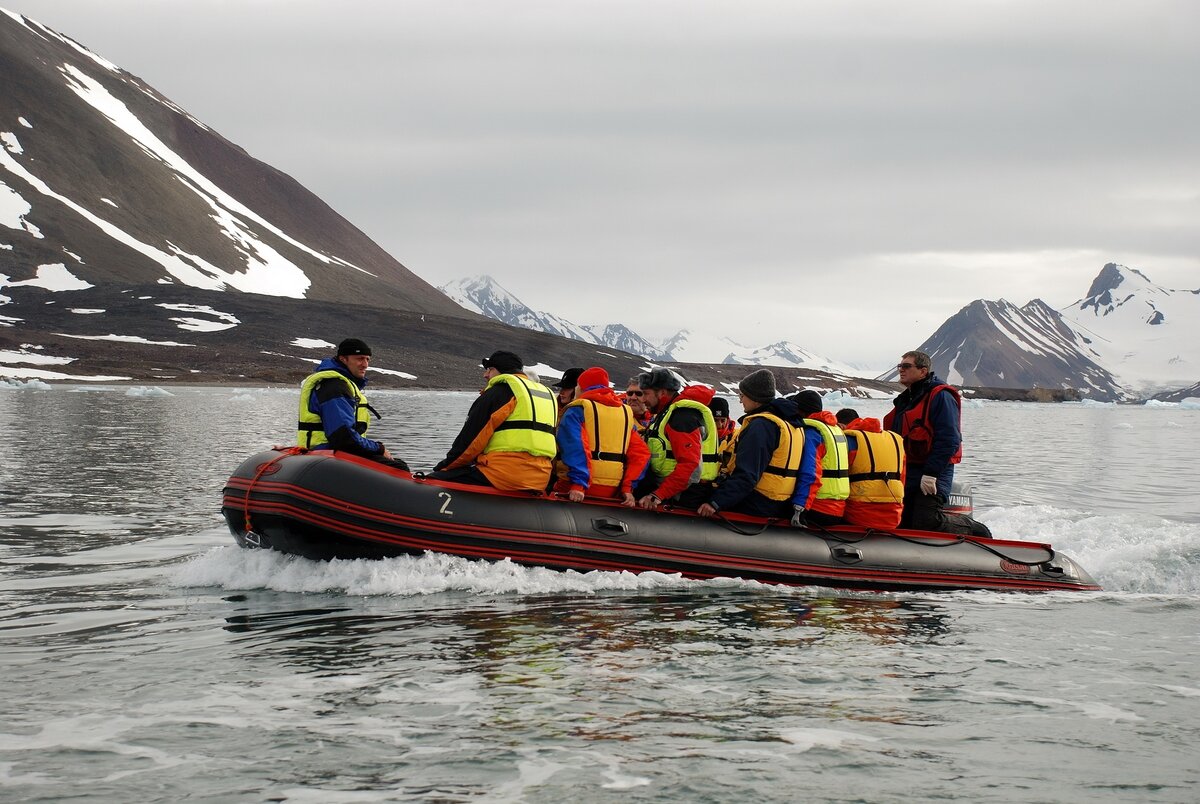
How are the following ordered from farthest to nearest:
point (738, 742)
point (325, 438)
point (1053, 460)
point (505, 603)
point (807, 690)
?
1. point (1053, 460)
2. point (325, 438)
3. point (505, 603)
4. point (807, 690)
5. point (738, 742)

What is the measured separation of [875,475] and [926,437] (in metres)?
0.96

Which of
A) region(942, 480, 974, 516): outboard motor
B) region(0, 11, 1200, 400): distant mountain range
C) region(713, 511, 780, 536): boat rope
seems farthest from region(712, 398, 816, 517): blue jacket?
region(0, 11, 1200, 400): distant mountain range

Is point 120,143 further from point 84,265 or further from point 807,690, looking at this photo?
point 807,690

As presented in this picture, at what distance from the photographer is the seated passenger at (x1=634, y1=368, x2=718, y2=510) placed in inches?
439

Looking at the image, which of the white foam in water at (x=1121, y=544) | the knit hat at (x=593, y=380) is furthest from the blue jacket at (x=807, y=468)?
the white foam in water at (x=1121, y=544)

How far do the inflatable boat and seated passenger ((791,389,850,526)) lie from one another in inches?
8.2

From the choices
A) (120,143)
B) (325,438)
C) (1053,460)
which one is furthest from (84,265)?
(325,438)

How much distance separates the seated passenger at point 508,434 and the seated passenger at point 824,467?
2742 millimetres

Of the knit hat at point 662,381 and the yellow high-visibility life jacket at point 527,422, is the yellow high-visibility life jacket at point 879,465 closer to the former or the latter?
the knit hat at point 662,381

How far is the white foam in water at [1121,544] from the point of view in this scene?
12.8m

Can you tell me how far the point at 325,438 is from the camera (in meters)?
10.9

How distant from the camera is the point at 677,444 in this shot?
Result: 11.2m

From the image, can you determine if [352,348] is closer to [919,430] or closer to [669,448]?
[669,448]

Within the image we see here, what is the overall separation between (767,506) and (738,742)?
211 inches
